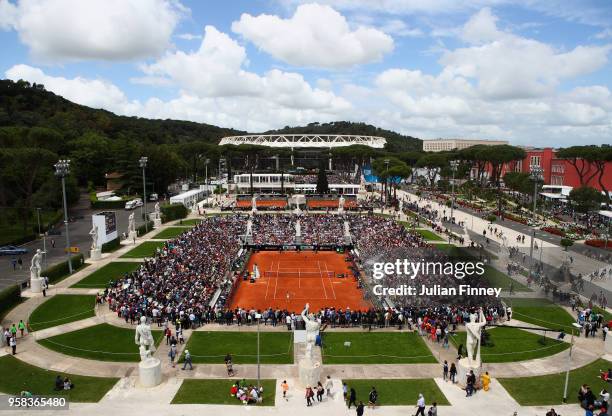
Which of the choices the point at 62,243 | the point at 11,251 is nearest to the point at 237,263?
the point at 62,243

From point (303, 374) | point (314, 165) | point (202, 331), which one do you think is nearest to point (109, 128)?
point (314, 165)

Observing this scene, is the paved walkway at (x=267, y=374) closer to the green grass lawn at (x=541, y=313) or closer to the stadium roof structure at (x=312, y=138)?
the green grass lawn at (x=541, y=313)

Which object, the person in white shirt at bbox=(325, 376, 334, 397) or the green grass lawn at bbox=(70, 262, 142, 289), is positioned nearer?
the person in white shirt at bbox=(325, 376, 334, 397)

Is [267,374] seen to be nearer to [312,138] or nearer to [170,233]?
[170,233]

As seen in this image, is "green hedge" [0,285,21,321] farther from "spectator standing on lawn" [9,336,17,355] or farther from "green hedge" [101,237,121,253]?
"green hedge" [101,237,121,253]

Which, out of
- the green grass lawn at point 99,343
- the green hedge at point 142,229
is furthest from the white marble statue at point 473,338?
the green hedge at point 142,229

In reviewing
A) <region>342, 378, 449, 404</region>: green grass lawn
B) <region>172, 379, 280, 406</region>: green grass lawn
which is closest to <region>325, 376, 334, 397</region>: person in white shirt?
<region>342, 378, 449, 404</region>: green grass lawn
